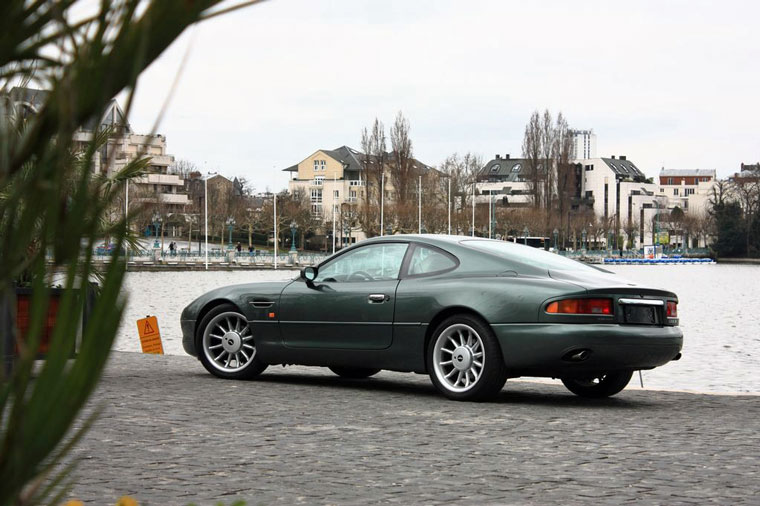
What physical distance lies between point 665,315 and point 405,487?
424 cm

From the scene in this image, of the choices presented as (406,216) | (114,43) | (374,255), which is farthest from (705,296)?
(406,216)

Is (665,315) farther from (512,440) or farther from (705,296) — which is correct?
(705,296)

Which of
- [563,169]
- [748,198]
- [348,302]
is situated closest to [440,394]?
[348,302]

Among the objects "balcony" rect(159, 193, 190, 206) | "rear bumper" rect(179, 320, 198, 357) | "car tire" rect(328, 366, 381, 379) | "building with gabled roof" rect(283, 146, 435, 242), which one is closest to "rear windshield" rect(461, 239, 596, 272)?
"car tire" rect(328, 366, 381, 379)

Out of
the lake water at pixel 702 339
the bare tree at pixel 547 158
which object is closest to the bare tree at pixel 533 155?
the bare tree at pixel 547 158

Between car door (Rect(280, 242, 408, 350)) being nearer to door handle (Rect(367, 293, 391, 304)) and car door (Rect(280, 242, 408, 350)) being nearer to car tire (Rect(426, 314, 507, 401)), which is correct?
door handle (Rect(367, 293, 391, 304))

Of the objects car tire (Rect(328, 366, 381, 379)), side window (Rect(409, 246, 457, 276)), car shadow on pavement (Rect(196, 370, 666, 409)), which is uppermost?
side window (Rect(409, 246, 457, 276))

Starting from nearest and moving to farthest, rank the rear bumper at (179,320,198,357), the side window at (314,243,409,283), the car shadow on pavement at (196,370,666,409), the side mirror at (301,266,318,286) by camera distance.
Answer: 1. the car shadow on pavement at (196,370,666,409)
2. the side window at (314,243,409,283)
3. the side mirror at (301,266,318,286)
4. the rear bumper at (179,320,198,357)

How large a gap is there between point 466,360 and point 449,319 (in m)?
0.35

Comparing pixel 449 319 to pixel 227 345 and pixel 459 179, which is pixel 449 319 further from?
pixel 459 179

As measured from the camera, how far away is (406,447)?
6.88 metres

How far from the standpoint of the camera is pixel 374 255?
33.8 feet

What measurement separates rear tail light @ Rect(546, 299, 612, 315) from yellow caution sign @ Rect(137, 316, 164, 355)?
7.04 metres

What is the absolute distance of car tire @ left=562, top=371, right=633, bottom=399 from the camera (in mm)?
9961
